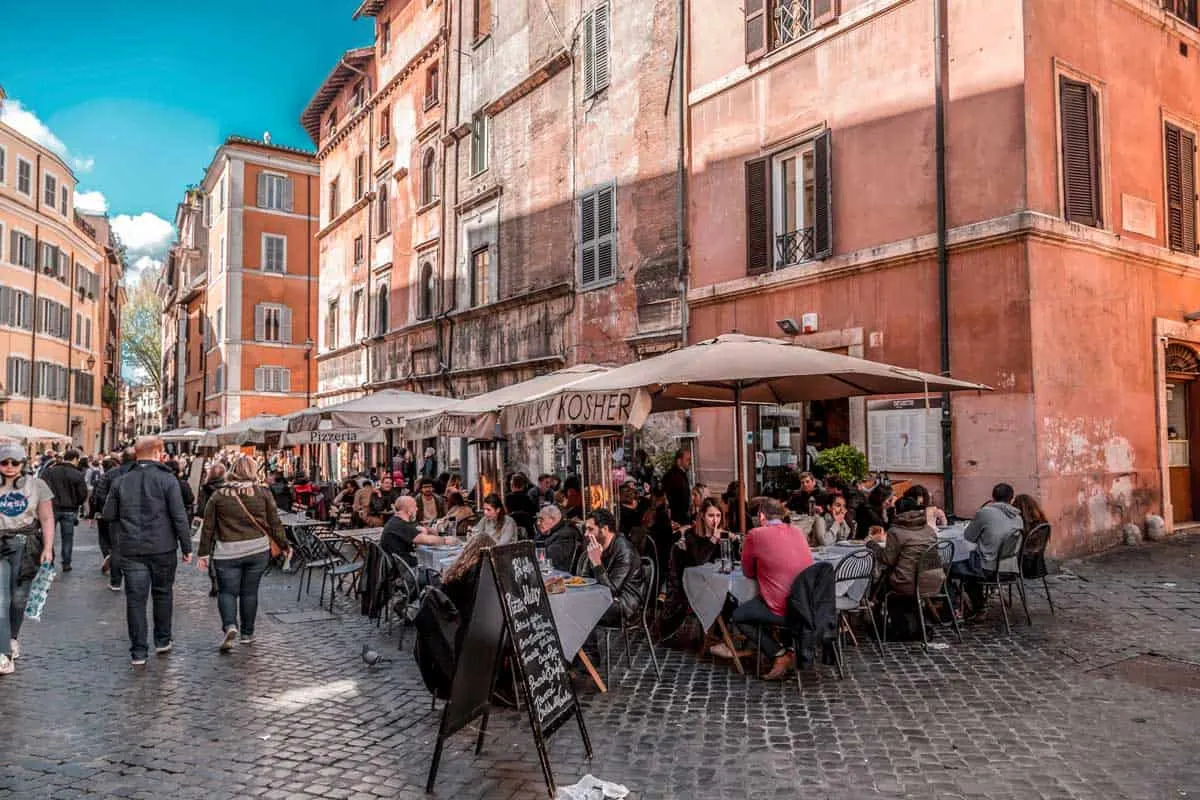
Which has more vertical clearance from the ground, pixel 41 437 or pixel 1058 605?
pixel 41 437

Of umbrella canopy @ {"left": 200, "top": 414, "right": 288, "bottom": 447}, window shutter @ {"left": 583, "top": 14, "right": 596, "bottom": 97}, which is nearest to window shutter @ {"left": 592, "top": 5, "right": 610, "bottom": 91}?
window shutter @ {"left": 583, "top": 14, "right": 596, "bottom": 97}

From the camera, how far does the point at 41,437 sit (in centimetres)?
2048

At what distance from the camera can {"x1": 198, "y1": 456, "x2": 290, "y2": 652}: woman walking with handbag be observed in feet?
23.9

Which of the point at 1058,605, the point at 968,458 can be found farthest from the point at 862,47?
the point at 1058,605

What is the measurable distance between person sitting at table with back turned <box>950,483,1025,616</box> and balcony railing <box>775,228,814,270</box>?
595 centimetres

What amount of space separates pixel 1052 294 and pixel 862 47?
4.41 m

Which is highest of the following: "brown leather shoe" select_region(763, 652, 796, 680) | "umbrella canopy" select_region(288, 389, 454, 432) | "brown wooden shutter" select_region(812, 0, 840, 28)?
"brown wooden shutter" select_region(812, 0, 840, 28)

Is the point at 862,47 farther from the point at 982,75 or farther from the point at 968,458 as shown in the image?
the point at 968,458

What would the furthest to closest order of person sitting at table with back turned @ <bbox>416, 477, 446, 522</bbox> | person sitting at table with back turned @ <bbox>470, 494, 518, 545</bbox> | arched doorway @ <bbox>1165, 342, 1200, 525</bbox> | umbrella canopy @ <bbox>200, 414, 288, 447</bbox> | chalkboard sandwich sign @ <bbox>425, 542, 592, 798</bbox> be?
umbrella canopy @ <bbox>200, 414, 288, 447</bbox>
arched doorway @ <bbox>1165, 342, 1200, 525</bbox>
person sitting at table with back turned @ <bbox>416, 477, 446, 522</bbox>
person sitting at table with back turned @ <bbox>470, 494, 518, 545</bbox>
chalkboard sandwich sign @ <bbox>425, 542, 592, 798</bbox>

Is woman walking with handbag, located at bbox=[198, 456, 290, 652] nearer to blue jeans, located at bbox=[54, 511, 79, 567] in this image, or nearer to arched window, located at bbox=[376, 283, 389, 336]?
blue jeans, located at bbox=[54, 511, 79, 567]

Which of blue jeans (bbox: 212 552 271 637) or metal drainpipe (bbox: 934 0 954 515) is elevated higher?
metal drainpipe (bbox: 934 0 954 515)

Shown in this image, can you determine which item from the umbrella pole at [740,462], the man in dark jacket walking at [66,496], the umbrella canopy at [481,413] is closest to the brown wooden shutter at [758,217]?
the umbrella canopy at [481,413]

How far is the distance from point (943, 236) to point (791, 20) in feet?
15.2

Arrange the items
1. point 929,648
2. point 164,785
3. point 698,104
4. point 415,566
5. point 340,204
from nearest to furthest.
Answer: point 164,785 < point 929,648 < point 415,566 < point 698,104 < point 340,204
